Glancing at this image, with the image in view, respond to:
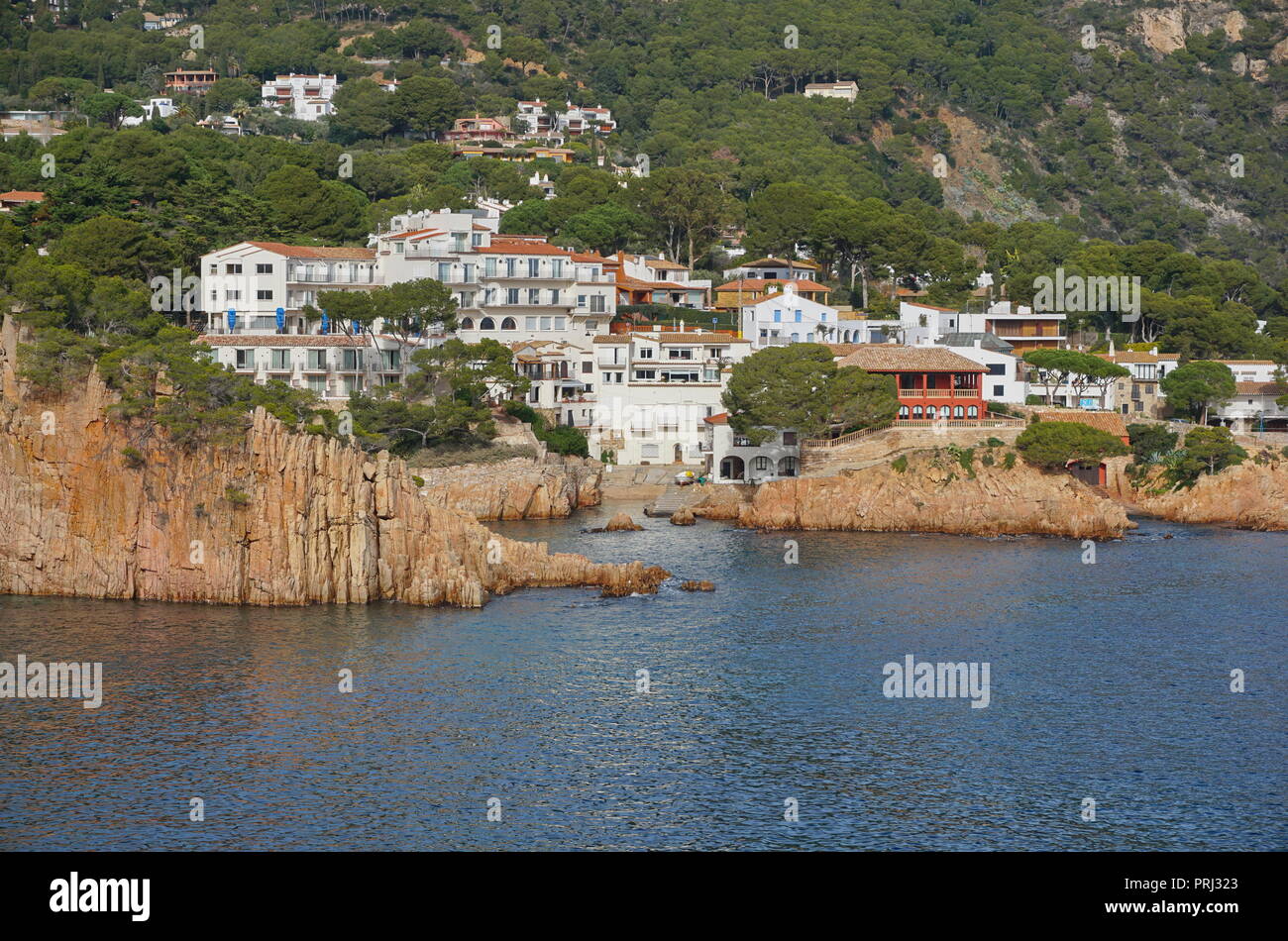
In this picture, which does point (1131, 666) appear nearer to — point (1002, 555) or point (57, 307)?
point (1002, 555)

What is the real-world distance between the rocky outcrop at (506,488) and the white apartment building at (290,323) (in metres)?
10.1

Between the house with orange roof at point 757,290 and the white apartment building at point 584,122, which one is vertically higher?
the white apartment building at point 584,122

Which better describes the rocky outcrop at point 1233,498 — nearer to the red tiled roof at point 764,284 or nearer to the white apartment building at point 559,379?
the white apartment building at point 559,379

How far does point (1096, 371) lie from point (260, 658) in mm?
55572

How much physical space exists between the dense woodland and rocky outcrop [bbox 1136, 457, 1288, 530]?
Answer: 90.8 feet

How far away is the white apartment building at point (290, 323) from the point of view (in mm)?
81375

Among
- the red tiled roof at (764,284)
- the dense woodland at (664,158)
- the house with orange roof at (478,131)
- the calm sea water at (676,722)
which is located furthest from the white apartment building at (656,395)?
the house with orange roof at (478,131)

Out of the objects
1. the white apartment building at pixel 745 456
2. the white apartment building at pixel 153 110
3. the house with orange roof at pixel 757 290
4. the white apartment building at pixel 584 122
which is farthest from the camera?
the white apartment building at pixel 584 122

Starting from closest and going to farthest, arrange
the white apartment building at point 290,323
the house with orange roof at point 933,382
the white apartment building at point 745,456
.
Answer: the white apartment building at point 745,456 < the house with orange roof at point 933,382 < the white apartment building at point 290,323

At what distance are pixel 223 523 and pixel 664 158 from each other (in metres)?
108

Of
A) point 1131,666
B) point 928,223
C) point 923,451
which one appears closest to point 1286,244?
point 928,223

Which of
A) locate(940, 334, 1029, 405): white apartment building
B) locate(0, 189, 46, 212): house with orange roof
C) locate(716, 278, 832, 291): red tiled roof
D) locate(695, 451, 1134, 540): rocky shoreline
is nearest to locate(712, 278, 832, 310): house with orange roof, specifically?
locate(716, 278, 832, 291): red tiled roof

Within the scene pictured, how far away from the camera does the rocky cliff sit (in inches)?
2076

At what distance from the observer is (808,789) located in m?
34.9
